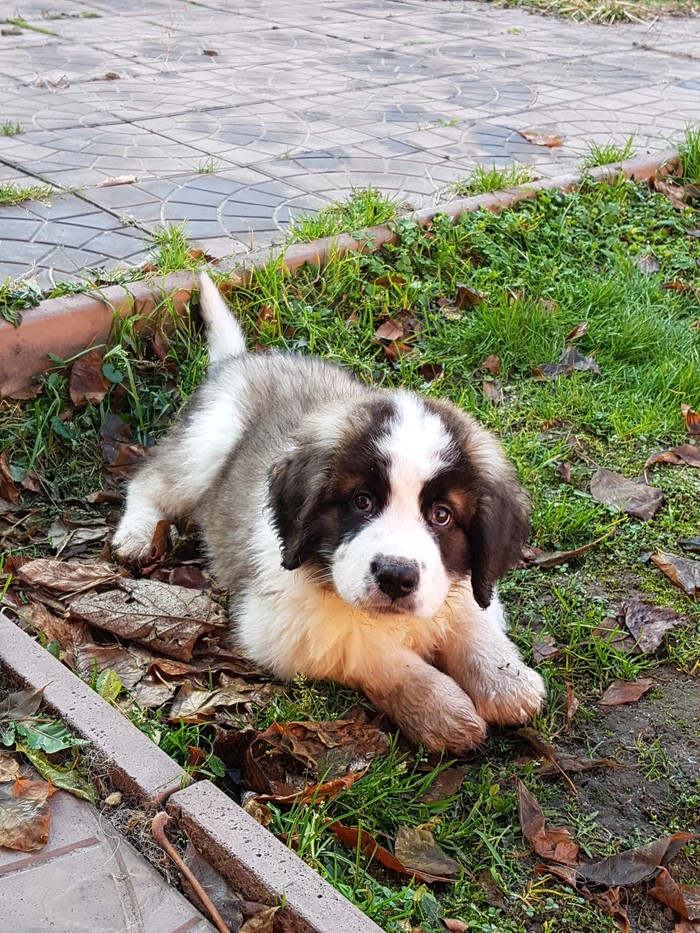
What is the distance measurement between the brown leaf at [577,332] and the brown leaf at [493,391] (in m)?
0.50

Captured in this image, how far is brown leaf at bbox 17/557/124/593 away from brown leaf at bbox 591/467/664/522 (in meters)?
1.85

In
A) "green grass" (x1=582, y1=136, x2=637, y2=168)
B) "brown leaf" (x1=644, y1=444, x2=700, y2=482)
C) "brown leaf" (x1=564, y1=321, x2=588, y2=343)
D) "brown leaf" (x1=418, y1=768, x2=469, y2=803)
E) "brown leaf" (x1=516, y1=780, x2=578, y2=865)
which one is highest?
"green grass" (x1=582, y1=136, x2=637, y2=168)

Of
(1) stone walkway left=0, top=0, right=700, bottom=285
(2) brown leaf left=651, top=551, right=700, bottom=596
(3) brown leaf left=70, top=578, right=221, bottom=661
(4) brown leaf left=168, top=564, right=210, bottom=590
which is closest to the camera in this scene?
(3) brown leaf left=70, top=578, right=221, bottom=661

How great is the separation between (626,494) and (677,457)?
0.37 m

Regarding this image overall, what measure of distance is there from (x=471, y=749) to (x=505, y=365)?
88.9 inches

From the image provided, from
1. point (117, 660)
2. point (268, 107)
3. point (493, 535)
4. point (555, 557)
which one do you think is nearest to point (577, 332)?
point (555, 557)

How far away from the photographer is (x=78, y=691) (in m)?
2.47

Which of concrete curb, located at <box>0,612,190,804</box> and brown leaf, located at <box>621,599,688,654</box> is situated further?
brown leaf, located at <box>621,599,688,654</box>

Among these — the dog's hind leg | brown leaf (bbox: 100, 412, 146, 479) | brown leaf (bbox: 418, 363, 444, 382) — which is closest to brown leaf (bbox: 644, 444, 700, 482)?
brown leaf (bbox: 418, 363, 444, 382)

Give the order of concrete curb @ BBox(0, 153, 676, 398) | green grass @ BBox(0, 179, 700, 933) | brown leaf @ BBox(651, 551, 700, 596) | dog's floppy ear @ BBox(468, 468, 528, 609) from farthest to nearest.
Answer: concrete curb @ BBox(0, 153, 676, 398) → brown leaf @ BBox(651, 551, 700, 596) → dog's floppy ear @ BBox(468, 468, 528, 609) → green grass @ BBox(0, 179, 700, 933)

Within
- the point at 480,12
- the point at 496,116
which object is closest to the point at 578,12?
the point at 480,12

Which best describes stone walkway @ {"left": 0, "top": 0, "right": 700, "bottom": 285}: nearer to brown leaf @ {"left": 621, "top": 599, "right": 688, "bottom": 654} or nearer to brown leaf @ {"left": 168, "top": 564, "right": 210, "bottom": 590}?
brown leaf @ {"left": 168, "top": 564, "right": 210, "bottom": 590}

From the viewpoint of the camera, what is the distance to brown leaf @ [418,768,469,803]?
263 centimetres

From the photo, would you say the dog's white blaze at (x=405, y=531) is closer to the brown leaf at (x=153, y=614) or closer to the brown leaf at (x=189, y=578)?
the brown leaf at (x=153, y=614)
